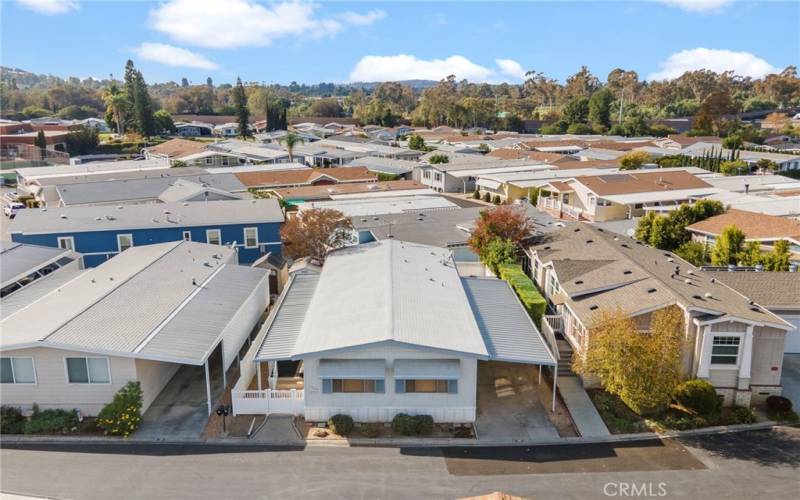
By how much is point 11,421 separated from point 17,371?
5.16ft

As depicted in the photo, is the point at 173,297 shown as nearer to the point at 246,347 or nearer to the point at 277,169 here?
the point at 246,347

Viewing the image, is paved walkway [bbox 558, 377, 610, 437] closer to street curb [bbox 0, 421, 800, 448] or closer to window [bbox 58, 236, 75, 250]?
street curb [bbox 0, 421, 800, 448]

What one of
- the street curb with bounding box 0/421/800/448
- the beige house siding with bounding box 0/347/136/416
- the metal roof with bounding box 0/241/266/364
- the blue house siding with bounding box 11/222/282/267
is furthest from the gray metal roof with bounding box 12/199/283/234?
the street curb with bounding box 0/421/800/448

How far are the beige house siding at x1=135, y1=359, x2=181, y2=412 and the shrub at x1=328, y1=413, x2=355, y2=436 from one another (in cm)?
647

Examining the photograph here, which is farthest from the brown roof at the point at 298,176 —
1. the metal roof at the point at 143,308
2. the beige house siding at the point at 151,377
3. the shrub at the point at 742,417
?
the shrub at the point at 742,417

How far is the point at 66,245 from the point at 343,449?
81.5ft

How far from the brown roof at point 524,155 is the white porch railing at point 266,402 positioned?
63.3 meters

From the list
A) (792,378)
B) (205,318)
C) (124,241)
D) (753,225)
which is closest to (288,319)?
(205,318)

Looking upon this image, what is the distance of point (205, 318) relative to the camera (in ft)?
75.2

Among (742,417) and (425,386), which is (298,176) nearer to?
(425,386)

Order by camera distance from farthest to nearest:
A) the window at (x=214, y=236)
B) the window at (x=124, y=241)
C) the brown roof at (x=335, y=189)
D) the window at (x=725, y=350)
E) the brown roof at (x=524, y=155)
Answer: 1. the brown roof at (x=524, y=155)
2. the brown roof at (x=335, y=189)
3. the window at (x=214, y=236)
4. the window at (x=124, y=241)
5. the window at (x=725, y=350)

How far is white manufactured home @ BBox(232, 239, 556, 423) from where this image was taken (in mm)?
19625

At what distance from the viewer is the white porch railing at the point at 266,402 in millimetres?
20547

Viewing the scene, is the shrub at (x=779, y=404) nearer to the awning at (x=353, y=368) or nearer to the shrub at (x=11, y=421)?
the awning at (x=353, y=368)
